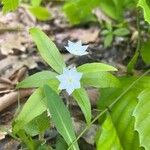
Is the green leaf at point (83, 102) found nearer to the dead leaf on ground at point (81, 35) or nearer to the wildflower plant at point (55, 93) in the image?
the wildflower plant at point (55, 93)

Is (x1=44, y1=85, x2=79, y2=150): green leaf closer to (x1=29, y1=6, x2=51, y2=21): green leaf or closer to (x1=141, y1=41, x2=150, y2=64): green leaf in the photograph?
(x1=141, y1=41, x2=150, y2=64): green leaf

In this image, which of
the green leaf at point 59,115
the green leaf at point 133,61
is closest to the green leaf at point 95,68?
the green leaf at point 59,115

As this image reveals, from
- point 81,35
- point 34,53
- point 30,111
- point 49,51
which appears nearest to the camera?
point 30,111

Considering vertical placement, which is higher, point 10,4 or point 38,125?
point 10,4

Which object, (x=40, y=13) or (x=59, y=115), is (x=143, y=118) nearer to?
(x=59, y=115)

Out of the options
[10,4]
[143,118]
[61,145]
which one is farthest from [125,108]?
[10,4]

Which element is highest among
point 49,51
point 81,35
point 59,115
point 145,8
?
point 145,8
